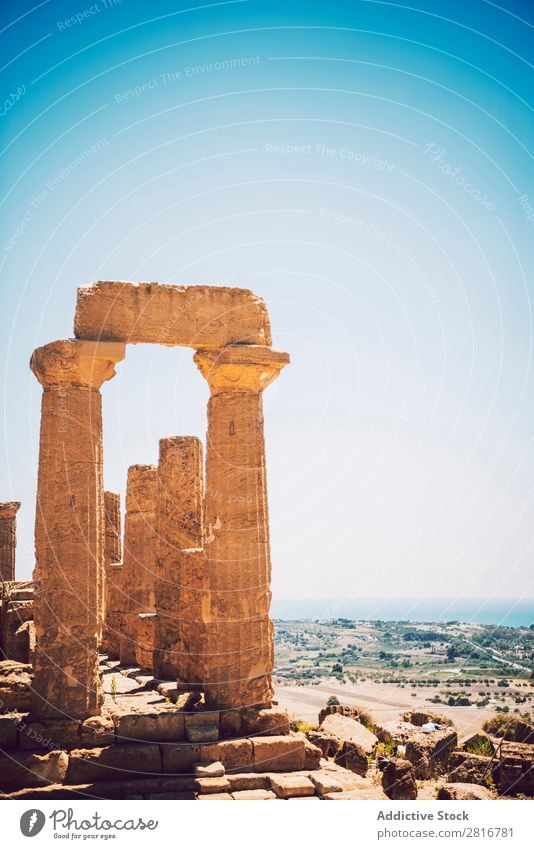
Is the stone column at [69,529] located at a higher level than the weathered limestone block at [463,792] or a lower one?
higher

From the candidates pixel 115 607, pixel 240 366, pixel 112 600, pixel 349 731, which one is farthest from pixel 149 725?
pixel 112 600

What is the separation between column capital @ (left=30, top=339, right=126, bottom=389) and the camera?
1427 centimetres

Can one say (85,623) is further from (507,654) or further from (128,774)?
(507,654)

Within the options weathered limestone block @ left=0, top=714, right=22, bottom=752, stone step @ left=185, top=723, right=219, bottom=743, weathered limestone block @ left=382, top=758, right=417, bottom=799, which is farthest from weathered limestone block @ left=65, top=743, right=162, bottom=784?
weathered limestone block @ left=382, top=758, right=417, bottom=799

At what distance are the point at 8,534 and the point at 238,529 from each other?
16972mm

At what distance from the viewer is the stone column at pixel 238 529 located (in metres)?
14.7

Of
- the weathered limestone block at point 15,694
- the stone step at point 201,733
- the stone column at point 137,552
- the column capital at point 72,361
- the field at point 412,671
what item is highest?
the column capital at point 72,361

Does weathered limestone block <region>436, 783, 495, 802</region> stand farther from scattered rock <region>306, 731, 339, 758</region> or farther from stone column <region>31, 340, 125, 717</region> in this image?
stone column <region>31, 340, 125, 717</region>

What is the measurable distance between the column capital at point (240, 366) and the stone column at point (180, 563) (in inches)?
142

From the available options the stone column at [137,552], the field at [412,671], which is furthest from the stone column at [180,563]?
the field at [412,671]

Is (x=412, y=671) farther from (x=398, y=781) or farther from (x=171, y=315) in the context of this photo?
(x=171, y=315)

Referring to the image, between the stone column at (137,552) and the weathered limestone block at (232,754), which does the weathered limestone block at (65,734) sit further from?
the stone column at (137,552)
